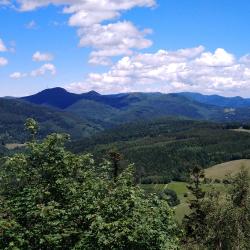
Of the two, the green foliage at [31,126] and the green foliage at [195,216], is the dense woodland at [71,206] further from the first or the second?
the green foliage at [195,216]

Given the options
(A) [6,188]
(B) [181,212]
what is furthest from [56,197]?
(B) [181,212]

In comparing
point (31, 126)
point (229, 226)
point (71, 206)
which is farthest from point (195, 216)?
point (71, 206)

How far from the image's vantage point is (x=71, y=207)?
84.2 ft

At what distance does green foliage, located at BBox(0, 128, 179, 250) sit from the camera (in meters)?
23.1

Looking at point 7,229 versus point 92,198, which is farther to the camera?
point 92,198

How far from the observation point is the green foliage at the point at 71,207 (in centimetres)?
2306

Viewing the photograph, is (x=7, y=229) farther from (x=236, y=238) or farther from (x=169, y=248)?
(x=236, y=238)

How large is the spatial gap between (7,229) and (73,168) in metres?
5.75

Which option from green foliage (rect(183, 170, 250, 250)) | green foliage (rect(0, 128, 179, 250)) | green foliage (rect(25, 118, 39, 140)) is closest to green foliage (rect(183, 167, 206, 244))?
green foliage (rect(183, 170, 250, 250))

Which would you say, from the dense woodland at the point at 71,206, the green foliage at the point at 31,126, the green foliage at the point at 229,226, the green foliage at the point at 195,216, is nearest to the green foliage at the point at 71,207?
the dense woodland at the point at 71,206

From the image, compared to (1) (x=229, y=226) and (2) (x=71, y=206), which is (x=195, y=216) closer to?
(1) (x=229, y=226)

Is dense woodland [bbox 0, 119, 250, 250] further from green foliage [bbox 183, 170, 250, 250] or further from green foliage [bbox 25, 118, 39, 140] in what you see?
green foliage [bbox 183, 170, 250, 250]

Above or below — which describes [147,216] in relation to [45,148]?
below

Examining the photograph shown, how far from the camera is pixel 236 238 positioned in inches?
1986
